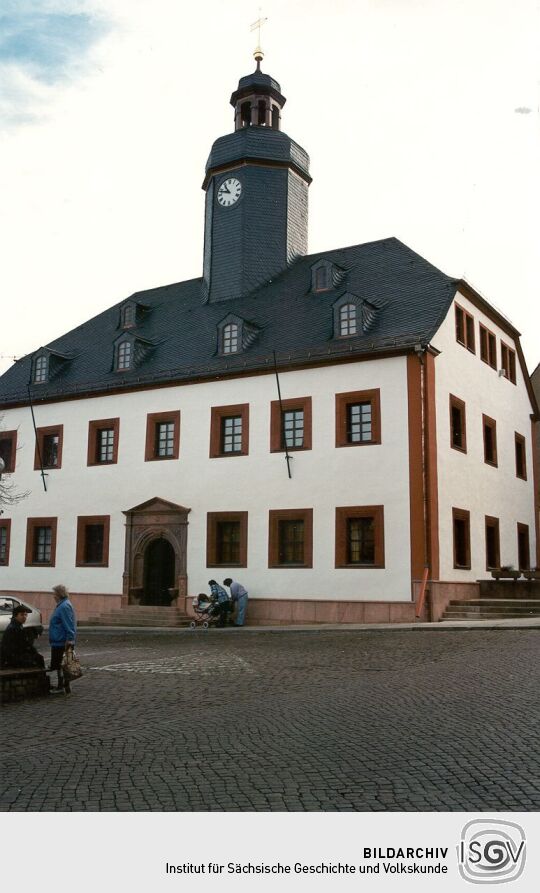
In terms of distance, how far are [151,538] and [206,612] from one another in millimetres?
4332

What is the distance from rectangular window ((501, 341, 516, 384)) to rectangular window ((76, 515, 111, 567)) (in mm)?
15614

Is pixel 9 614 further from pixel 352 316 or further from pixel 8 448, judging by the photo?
pixel 352 316

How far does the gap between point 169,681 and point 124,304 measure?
2465 centimetres

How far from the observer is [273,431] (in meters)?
27.4

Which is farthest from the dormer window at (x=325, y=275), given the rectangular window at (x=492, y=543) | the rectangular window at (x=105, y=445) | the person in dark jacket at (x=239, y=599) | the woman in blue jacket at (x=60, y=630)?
the woman in blue jacket at (x=60, y=630)

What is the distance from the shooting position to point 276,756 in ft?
25.2

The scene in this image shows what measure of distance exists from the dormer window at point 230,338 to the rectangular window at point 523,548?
1229cm

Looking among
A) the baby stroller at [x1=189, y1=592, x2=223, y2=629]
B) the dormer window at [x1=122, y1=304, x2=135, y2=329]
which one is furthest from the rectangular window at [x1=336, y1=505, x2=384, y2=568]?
the dormer window at [x1=122, y1=304, x2=135, y2=329]

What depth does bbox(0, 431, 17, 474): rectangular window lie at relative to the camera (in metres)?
34.0

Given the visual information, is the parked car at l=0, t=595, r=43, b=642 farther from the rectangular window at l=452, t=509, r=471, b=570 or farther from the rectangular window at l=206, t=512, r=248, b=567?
the rectangular window at l=452, t=509, r=471, b=570

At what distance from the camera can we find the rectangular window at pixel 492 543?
28.8 metres

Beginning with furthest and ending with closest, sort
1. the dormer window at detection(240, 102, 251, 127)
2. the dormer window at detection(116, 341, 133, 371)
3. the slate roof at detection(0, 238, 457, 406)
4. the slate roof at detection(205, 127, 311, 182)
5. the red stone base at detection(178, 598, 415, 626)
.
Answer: the dormer window at detection(240, 102, 251, 127) → the slate roof at detection(205, 127, 311, 182) → the dormer window at detection(116, 341, 133, 371) → the slate roof at detection(0, 238, 457, 406) → the red stone base at detection(178, 598, 415, 626)

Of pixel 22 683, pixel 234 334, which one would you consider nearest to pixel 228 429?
pixel 234 334

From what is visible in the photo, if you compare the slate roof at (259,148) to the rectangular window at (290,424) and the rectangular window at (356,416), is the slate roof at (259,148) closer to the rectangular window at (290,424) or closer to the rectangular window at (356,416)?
the rectangular window at (290,424)
